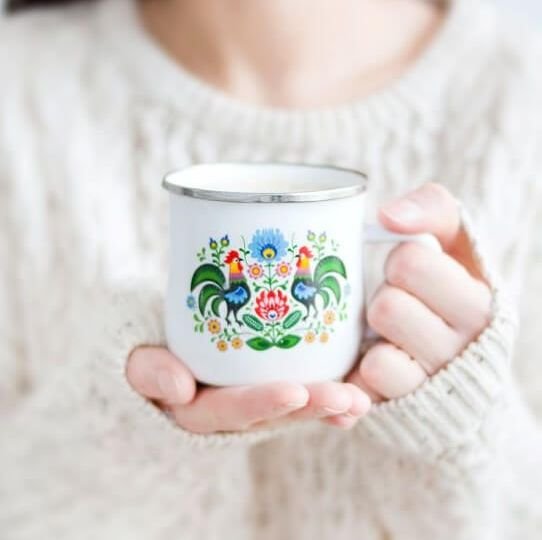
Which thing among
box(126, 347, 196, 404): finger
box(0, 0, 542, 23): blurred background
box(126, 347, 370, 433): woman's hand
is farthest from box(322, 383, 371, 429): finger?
box(0, 0, 542, 23): blurred background

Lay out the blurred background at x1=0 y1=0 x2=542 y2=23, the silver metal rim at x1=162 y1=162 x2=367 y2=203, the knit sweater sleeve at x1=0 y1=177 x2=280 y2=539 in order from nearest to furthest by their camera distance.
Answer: the silver metal rim at x1=162 y1=162 x2=367 y2=203, the knit sweater sleeve at x1=0 y1=177 x2=280 y2=539, the blurred background at x1=0 y1=0 x2=542 y2=23

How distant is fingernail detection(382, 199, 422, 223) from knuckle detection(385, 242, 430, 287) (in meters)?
0.02

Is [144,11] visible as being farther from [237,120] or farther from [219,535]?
[219,535]

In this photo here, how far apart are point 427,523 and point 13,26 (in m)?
0.76

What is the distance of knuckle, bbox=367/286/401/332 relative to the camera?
1.89ft

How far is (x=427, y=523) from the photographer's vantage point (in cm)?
78

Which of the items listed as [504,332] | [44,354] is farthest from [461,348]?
[44,354]

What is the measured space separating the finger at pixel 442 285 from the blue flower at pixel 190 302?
0.49ft

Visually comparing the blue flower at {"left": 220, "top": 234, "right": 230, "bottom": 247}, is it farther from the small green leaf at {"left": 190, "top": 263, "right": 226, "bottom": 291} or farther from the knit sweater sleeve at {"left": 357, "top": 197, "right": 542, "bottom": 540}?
the knit sweater sleeve at {"left": 357, "top": 197, "right": 542, "bottom": 540}

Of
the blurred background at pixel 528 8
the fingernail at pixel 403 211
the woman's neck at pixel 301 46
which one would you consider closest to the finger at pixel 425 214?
the fingernail at pixel 403 211

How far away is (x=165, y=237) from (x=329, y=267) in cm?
42

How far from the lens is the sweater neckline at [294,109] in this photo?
2.96 ft

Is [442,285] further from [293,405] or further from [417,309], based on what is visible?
[293,405]

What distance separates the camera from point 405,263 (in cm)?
59
